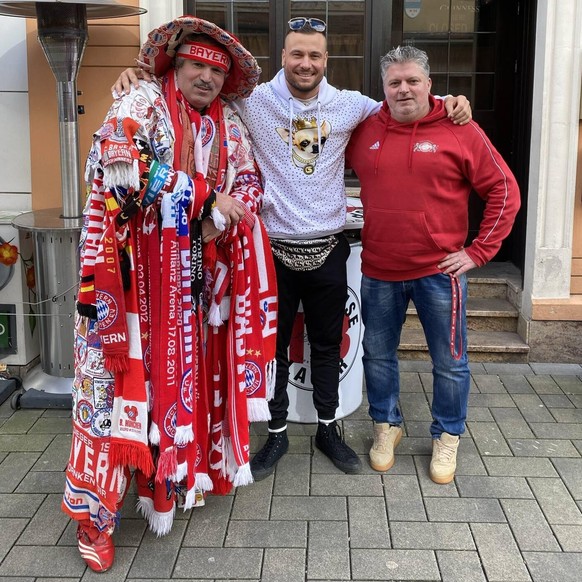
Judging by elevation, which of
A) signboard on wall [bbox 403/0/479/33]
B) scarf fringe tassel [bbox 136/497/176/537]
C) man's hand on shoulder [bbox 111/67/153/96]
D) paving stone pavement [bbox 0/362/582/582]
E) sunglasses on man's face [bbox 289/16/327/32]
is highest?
signboard on wall [bbox 403/0/479/33]

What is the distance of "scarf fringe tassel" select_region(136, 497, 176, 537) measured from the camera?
2.66 meters

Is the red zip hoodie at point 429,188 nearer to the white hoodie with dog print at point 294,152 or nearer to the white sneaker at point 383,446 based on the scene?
the white hoodie with dog print at point 294,152

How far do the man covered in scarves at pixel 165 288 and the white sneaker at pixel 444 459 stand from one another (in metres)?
0.87

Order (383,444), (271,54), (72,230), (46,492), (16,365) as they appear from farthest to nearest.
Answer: (271,54)
(16,365)
(72,230)
(383,444)
(46,492)

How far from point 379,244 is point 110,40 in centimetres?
232

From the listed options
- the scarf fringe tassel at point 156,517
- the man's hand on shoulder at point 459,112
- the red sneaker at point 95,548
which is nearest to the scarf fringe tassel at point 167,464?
the scarf fringe tassel at point 156,517

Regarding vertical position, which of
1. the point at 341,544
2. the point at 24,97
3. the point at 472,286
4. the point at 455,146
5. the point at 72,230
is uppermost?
the point at 24,97

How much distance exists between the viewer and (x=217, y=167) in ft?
8.70

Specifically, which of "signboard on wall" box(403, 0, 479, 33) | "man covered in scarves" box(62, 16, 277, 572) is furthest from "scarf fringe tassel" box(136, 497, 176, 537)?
"signboard on wall" box(403, 0, 479, 33)

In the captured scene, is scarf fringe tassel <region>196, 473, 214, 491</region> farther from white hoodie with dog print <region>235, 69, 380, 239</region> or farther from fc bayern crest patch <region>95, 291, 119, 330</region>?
white hoodie with dog print <region>235, 69, 380, 239</region>

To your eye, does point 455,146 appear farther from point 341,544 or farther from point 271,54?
point 271,54

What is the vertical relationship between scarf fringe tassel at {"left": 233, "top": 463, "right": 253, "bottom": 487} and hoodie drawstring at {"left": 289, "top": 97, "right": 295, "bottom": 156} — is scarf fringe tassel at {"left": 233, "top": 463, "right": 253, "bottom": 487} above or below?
below

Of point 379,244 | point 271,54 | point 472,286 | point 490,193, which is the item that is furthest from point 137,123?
point 472,286

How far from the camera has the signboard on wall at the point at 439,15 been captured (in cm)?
518
